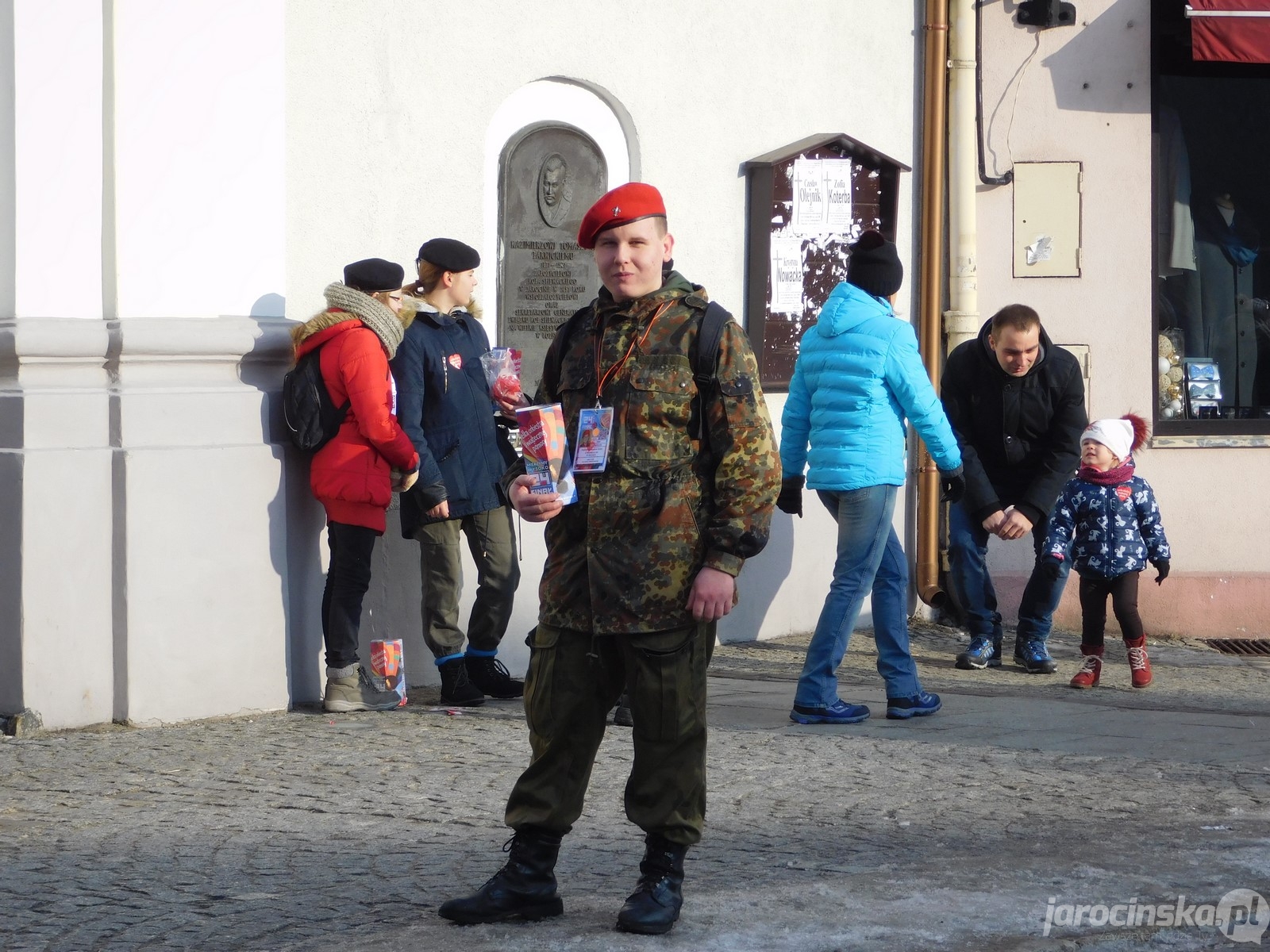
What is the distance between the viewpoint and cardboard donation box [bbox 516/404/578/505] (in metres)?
3.88

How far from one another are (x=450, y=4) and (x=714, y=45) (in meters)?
1.55

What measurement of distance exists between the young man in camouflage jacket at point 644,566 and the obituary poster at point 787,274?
4.78 meters

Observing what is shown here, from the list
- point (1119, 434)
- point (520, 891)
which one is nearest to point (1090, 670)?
point (1119, 434)

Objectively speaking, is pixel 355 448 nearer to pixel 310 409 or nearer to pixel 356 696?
pixel 310 409

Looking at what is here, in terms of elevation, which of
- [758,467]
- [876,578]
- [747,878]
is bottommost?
[747,878]

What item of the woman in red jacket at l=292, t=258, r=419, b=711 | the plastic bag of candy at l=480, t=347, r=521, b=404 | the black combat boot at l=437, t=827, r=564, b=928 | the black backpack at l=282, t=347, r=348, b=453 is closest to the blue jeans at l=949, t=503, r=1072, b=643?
the plastic bag of candy at l=480, t=347, r=521, b=404

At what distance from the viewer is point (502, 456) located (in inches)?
278

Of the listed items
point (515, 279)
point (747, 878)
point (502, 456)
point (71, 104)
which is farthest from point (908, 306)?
point (747, 878)

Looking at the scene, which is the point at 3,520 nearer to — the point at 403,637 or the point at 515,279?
the point at 403,637

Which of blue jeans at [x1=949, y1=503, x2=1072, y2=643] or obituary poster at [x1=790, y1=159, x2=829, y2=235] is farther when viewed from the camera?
obituary poster at [x1=790, y1=159, x2=829, y2=235]

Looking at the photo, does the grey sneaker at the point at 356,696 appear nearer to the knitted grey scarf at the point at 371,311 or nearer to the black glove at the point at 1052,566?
the knitted grey scarf at the point at 371,311

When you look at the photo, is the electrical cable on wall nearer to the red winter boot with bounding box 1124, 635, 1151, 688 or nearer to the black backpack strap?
the red winter boot with bounding box 1124, 635, 1151, 688

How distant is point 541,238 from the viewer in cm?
785

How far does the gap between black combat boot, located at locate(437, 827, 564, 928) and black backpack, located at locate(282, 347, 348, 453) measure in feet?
9.53
